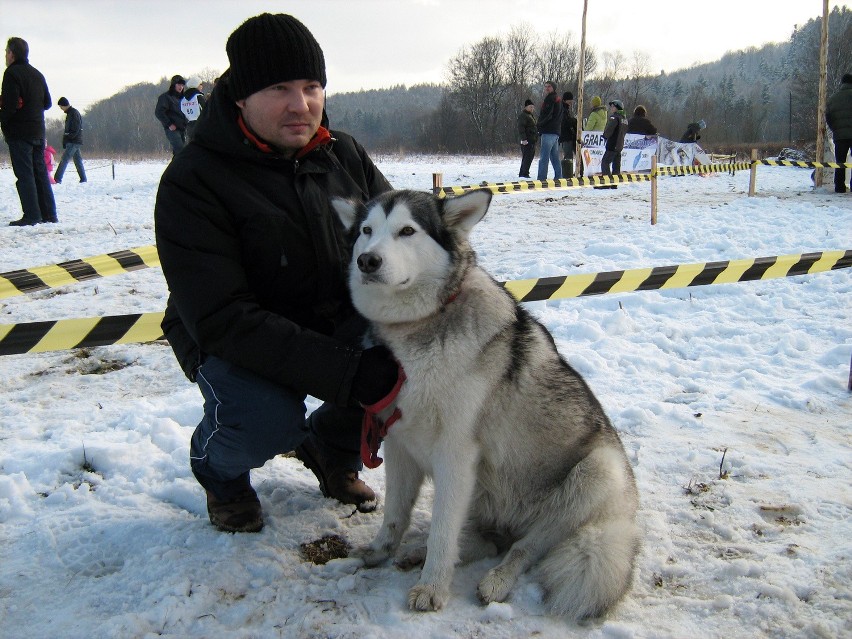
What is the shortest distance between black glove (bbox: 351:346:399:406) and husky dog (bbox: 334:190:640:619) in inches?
2.3

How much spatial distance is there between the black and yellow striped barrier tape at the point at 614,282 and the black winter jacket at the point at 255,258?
403 millimetres

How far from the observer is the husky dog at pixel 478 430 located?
2174 millimetres

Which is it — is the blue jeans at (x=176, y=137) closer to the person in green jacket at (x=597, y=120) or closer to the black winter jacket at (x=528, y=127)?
the black winter jacket at (x=528, y=127)

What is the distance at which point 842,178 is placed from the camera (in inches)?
483

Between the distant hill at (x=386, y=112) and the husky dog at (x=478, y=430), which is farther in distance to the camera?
the distant hill at (x=386, y=112)

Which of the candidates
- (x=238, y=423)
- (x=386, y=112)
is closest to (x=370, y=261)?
(x=238, y=423)

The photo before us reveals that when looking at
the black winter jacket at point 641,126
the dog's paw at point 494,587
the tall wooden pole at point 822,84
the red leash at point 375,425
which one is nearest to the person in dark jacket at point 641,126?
the black winter jacket at point 641,126

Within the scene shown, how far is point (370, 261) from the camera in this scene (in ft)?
6.94

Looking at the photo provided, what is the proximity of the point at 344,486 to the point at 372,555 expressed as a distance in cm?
45

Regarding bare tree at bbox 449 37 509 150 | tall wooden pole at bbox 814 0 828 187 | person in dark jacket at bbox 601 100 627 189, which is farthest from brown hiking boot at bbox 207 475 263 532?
bare tree at bbox 449 37 509 150

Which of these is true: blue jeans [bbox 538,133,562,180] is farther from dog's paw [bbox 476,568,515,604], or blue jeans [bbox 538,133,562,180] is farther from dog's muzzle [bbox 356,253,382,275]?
dog's paw [bbox 476,568,515,604]

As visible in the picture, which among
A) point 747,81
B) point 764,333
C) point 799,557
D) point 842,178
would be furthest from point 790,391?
point 747,81

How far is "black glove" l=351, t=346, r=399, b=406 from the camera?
2.24 metres

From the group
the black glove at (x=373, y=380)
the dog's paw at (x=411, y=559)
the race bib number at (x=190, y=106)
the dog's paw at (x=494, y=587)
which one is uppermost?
the race bib number at (x=190, y=106)
